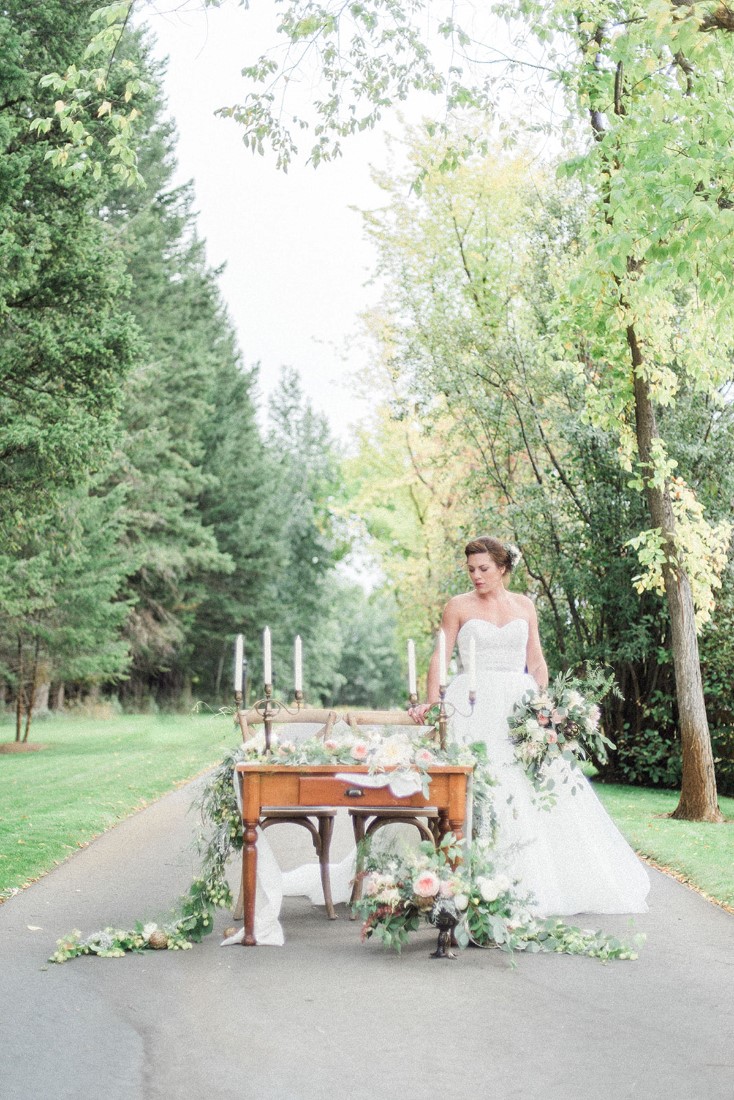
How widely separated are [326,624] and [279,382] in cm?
1536

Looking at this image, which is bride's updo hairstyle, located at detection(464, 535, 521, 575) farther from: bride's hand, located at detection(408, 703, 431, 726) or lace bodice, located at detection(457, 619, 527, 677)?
bride's hand, located at detection(408, 703, 431, 726)

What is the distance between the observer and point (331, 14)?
400 inches

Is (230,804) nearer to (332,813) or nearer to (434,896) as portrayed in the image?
(332,813)

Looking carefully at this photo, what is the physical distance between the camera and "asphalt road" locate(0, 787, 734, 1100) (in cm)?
434

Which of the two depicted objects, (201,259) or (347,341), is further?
(201,259)

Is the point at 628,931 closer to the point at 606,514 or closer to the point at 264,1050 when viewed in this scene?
the point at 264,1050

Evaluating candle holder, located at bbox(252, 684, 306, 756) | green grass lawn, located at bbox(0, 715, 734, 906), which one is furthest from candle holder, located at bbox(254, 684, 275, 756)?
green grass lawn, located at bbox(0, 715, 734, 906)

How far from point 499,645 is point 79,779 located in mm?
9924

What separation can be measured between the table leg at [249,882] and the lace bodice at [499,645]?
81.6 inches

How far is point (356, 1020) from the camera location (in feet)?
17.0

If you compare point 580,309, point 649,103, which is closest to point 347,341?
point 580,309

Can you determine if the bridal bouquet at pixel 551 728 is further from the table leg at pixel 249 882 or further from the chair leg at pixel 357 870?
the table leg at pixel 249 882

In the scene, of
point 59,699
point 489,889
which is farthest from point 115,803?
point 59,699

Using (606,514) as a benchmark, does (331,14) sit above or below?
above
